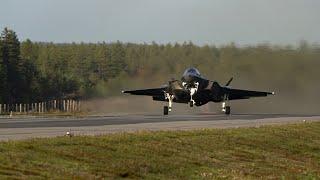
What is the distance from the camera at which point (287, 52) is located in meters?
54.3

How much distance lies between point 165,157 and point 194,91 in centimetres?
3328

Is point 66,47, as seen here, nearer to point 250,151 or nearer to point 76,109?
point 76,109

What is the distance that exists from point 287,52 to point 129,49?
30155 millimetres

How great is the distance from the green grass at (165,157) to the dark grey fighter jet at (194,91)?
980 inches

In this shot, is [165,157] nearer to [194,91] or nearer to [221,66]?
[194,91]

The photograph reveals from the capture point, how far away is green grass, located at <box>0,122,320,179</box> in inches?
647

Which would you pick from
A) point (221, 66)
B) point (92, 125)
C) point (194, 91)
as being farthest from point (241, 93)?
point (92, 125)

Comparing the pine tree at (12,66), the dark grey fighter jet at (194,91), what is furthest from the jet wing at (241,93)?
the pine tree at (12,66)

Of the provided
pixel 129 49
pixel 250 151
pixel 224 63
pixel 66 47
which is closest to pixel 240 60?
pixel 224 63

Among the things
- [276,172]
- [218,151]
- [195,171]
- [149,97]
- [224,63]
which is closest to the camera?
[195,171]

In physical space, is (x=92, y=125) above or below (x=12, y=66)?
below

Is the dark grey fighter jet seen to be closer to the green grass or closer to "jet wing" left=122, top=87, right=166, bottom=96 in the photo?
"jet wing" left=122, top=87, right=166, bottom=96

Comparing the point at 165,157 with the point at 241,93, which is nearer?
the point at 165,157

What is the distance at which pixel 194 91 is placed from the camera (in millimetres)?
53188
